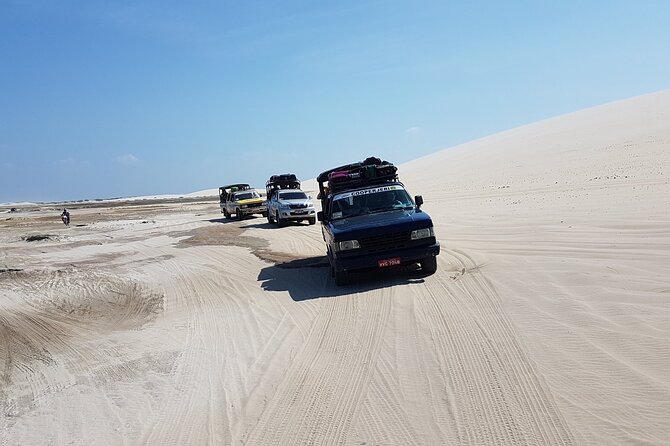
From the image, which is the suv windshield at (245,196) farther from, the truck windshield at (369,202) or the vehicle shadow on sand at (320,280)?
the truck windshield at (369,202)

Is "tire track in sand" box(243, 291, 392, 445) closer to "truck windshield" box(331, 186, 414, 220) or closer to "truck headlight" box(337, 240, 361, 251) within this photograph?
"truck headlight" box(337, 240, 361, 251)

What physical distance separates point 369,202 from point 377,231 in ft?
5.57

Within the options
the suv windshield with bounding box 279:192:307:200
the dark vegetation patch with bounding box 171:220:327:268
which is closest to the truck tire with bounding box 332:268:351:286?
the dark vegetation patch with bounding box 171:220:327:268

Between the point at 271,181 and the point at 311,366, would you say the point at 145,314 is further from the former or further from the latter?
the point at 271,181

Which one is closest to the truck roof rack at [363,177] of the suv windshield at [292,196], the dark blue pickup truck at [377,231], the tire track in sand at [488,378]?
the dark blue pickup truck at [377,231]

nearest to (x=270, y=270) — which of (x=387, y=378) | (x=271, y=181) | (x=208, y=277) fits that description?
(x=208, y=277)

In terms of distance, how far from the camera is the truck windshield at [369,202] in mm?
10703

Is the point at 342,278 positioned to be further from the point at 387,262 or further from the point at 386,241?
the point at 386,241

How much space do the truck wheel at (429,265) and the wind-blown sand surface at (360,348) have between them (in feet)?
0.59

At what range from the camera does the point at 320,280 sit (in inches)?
416

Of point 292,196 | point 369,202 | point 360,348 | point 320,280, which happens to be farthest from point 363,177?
point 292,196

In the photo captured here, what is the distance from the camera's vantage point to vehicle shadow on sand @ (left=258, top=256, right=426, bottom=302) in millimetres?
9266

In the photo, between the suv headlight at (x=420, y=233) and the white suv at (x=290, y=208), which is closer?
the suv headlight at (x=420, y=233)

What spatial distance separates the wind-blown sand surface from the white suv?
34.7ft
